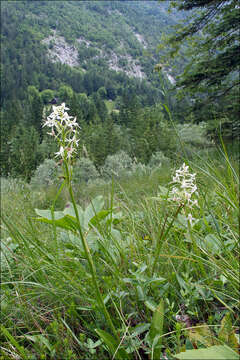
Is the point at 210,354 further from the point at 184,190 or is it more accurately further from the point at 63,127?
the point at 63,127

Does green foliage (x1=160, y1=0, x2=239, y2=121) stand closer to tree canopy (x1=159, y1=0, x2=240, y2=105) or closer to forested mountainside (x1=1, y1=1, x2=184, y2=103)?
tree canopy (x1=159, y1=0, x2=240, y2=105)

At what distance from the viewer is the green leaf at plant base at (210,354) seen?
51cm

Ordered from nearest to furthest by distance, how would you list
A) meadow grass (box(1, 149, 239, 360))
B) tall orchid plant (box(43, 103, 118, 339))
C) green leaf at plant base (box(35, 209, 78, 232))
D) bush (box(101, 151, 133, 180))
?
tall orchid plant (box(43, 103, 118, 339)) → meadow grass (box(1, 149, 239, 360)) → green leaf at plant base (box(35, 209, 78, 232)) → bush (box(101, 151, 133, 180))

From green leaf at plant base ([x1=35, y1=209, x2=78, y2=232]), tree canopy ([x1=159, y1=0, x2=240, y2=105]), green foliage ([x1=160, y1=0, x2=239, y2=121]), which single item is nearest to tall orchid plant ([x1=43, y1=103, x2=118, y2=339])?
green leaf at plant base ([x1=35, y1=209, x2=78, y2=232])

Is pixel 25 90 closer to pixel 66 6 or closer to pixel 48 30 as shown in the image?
pixel 48 30

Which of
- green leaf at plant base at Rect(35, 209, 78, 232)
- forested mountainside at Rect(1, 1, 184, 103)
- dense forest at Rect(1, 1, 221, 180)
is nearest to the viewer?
green leaf at plant base at Rect(35, 209, 78, 232)

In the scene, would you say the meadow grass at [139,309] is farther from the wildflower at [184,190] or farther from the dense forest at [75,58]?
the dense forest at [75,58]

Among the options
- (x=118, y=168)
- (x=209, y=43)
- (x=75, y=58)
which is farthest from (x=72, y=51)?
(x=209, y=43)

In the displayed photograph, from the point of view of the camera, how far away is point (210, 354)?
20.8 inches

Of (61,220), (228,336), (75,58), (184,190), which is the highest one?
(184,190)

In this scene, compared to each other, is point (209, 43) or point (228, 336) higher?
point (209, 43)

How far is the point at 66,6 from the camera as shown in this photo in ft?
607

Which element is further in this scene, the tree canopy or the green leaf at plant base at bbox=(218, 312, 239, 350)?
the tree canopy

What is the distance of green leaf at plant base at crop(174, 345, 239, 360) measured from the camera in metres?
0.51
